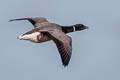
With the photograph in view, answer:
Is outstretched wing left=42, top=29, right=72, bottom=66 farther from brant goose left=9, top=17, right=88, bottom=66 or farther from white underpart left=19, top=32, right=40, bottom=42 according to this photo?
white underpart left=19, top=32, right=40, bottom=42

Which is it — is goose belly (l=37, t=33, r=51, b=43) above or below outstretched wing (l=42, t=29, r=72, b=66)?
below

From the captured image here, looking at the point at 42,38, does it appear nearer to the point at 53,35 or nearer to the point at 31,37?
the point at 31,37

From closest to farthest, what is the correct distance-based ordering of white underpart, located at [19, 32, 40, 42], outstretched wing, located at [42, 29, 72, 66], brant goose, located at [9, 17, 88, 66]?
outstretched wing, located at [42, 29, 72, 66]
brant goose, located at [9, 17, 88, 66]
white underpart, located at [19, 32, 40, 42]

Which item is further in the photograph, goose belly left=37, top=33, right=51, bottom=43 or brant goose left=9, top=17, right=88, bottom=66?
goose belly left=37, top=33, right=51, bottom=43

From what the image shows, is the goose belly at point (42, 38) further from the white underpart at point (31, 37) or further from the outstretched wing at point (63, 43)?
the outstretched wing at point (63, 43)

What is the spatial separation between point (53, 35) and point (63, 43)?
1310 millimetres

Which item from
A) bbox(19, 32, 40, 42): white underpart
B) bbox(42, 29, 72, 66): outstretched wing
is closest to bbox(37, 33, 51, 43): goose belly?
bbox(19, 32, 40, 42): white underpart

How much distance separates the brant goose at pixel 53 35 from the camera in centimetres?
2203

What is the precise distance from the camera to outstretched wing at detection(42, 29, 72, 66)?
21631mm

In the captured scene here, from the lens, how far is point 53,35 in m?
23.9

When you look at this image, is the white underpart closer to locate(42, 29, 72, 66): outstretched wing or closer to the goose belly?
the goose belly

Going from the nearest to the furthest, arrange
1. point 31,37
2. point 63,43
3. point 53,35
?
point 63,43 → point 53,35 → point 31,37

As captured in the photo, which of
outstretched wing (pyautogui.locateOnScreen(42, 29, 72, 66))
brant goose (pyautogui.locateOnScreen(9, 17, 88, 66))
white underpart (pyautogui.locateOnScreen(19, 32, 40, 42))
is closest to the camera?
outstretched wing (pyautogui.locateOnScreen(42, 29, 72, 66))

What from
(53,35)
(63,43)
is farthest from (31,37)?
(63,43)
